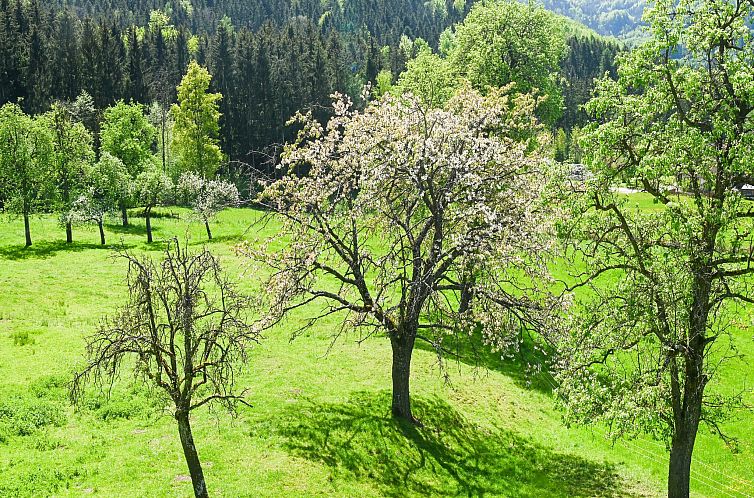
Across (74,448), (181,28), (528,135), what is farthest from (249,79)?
(74,448)

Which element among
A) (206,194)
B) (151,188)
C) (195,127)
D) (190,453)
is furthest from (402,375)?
(195,127)

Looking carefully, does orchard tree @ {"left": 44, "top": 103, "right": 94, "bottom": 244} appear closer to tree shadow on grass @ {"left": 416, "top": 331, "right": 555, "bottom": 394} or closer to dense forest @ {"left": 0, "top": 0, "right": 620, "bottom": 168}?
tree shadow on grass @ {"left": 416, "top": 331, "right": 555, "bottom": 394}

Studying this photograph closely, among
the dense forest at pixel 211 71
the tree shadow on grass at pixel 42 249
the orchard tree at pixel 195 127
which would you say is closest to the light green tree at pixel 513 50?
the tree shadow on grass at pixel 42 249

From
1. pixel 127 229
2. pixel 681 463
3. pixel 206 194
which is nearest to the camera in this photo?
pixel 681 463

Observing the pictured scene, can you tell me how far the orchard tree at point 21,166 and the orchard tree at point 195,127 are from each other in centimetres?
2466

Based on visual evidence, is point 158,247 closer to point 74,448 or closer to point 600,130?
point 74,448

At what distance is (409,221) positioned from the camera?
22.5m

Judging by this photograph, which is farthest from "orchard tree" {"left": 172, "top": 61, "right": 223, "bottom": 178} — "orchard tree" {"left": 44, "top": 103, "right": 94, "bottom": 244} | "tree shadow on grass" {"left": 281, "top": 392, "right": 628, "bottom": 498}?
"tree shadow on grass" {"left": 281, "top": 392, "right": 628, "bottom": 498}

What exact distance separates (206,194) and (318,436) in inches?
1857

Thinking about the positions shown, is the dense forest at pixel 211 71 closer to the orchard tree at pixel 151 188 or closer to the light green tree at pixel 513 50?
the orchard tree at pixel 151 188

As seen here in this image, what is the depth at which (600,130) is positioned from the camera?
1733 cm

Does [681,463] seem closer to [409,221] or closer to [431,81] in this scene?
[409,221]

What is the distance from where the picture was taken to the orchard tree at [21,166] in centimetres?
4625

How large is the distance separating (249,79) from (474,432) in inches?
3592
